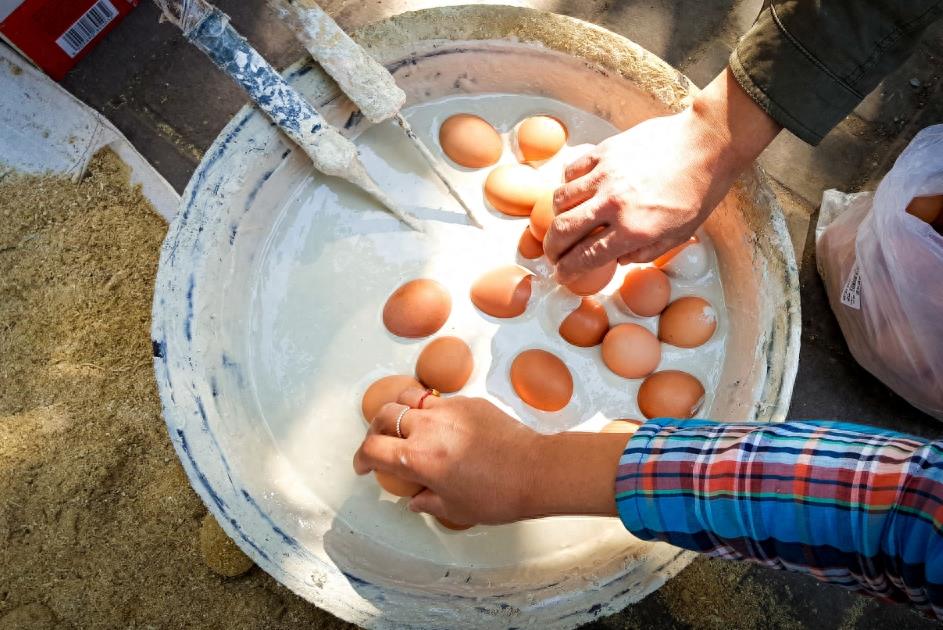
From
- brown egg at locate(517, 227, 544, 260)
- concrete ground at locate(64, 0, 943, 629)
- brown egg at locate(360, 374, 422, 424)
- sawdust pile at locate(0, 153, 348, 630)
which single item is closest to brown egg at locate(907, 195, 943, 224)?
concrete ground at locate(64, 0, 943, 629)

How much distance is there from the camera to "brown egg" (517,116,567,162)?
133 centimetres

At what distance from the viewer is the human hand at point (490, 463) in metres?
0.83

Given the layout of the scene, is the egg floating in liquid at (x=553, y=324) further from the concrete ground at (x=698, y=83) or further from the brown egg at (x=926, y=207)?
the concrete ground at (x=698, y=83)

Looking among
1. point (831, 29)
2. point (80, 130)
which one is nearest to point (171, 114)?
point (80, 130)

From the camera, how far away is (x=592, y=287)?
1.21m

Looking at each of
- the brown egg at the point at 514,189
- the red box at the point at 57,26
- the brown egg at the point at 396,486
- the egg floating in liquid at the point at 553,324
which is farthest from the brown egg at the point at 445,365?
the red box at the point at 57,26

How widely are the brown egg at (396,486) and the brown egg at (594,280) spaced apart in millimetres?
429

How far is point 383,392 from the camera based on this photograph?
1.18 metres

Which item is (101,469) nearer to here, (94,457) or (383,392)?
(94,457)

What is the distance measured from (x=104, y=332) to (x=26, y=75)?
26.0 inches

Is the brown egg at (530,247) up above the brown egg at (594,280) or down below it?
above

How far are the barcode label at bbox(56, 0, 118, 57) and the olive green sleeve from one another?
1.50 m

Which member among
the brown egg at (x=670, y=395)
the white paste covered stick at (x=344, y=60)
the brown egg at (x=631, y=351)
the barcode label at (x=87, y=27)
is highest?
the barcode label at (x=87, y=27)

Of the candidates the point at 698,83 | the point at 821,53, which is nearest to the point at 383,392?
the point at 821,53
